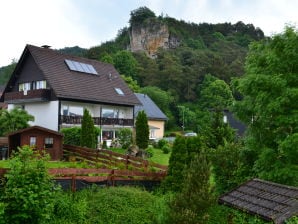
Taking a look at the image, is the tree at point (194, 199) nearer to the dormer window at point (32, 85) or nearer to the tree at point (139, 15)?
the dormer window at point (32, 85)

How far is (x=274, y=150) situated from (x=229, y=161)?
2.61 metres

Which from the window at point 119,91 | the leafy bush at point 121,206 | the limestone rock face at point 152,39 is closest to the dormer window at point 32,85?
the window at point 119,91

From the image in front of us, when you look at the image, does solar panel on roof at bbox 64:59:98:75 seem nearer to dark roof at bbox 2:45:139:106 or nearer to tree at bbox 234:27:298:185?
dark roof at bbox 2:45:139:106

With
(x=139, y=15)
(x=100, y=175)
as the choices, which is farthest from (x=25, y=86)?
(x=139, y=15)

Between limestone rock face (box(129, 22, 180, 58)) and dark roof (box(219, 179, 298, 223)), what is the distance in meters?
101

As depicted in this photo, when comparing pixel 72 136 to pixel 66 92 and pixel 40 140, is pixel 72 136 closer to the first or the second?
pixel 66 92

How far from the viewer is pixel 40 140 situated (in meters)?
23.7

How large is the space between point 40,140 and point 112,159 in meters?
6.18

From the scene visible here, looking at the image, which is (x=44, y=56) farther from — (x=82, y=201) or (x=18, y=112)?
(x=82, y=201)

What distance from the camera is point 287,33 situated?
42.6 ft

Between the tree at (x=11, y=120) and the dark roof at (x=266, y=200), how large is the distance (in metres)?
21.7

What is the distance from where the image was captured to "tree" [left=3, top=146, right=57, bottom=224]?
10664mm

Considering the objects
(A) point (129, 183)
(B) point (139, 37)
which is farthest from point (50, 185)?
(B) point (139, 37)

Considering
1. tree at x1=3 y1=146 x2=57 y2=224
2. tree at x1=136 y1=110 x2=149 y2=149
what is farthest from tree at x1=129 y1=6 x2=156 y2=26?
tree at x1=3 y1=146 x2=57 y2=224
